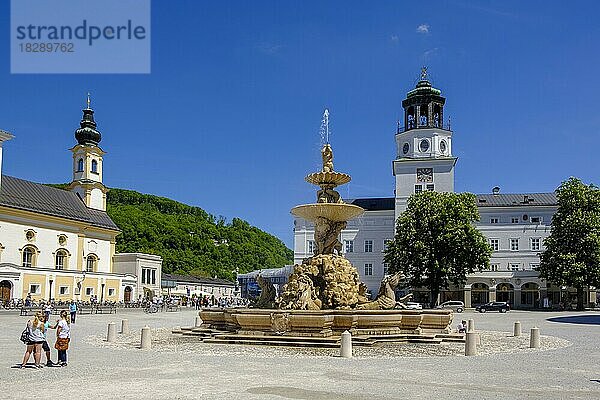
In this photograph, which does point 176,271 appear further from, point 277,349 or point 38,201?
point 277,349

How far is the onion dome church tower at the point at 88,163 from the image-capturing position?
7994cm

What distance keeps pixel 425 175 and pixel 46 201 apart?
41.7 meters

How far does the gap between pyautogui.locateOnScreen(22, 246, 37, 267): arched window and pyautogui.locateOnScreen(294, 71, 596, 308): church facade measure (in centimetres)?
2863

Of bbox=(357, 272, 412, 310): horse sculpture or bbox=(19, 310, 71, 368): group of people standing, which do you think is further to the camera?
bbox=(357, 272, 412, 310): horse sculpture

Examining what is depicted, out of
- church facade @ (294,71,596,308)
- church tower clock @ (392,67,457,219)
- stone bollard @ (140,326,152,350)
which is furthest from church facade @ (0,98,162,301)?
stone bollard @ (140,326,152,350)

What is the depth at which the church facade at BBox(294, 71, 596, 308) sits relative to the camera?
69062 mm

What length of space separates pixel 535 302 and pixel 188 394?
63553 mm

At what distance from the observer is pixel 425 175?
2945 inches

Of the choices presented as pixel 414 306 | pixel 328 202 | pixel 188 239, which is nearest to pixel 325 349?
pixel 328 202

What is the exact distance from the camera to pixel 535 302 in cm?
6844

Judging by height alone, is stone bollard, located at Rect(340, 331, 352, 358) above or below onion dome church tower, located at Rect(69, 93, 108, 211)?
below

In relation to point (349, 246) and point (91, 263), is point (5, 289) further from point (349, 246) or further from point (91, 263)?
point (349, 246)

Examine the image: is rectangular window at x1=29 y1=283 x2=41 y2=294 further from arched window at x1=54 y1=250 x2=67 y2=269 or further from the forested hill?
the forested hill

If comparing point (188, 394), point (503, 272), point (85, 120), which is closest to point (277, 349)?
point (188, 394)
